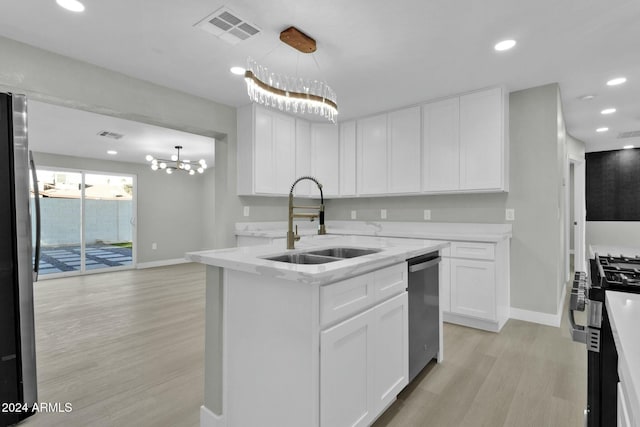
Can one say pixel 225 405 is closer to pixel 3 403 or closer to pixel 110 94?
pixel 3 403

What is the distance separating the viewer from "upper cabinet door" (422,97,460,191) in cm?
357

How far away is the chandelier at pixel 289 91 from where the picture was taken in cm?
203

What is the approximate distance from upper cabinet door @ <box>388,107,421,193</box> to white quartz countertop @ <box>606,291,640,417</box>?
9.99 feet

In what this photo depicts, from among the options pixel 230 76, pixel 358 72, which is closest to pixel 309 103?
pixel 358 72

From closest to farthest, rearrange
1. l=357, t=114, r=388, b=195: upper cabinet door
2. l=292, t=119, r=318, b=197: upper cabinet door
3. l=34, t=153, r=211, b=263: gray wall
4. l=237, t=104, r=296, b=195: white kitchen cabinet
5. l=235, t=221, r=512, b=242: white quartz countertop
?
l=235, t=221, r=512, b=242: white quartz countertop
l=237, t=104, r=296, b=195: white kitchen cabinet
l=357, t=114, r=388, b=195: upper cabinet door
l=292, t=119, r=318, b=197: upper cabinet door
l=34, t=153, r=211, b=263: gray wall

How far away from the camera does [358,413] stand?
5.02ft

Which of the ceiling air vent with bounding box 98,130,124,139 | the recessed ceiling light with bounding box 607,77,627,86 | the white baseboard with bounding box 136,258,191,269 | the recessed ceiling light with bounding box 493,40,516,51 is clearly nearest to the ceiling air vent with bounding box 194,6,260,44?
the recessed ceiling light with bounding box 493,40,516,51

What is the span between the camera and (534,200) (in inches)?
131

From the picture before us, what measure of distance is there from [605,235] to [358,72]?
6632mm

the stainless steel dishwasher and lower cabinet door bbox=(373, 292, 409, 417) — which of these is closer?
lower cabinet door bbox=(373, 292, 409, 417)

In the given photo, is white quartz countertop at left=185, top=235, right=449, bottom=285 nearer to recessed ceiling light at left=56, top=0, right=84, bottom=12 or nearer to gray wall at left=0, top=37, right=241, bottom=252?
recessed ceiling light at left=56, top=0, right=84, bottom=12

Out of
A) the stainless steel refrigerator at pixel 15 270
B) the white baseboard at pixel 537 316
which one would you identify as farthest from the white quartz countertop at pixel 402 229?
the stainless steel refrigerator at pixel 15 270

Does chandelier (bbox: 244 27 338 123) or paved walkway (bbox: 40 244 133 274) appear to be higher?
chandelier (bbox: 244 27 338 123)

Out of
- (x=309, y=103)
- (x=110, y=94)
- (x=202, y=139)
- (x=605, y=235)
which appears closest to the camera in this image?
(x=309, y=103)
